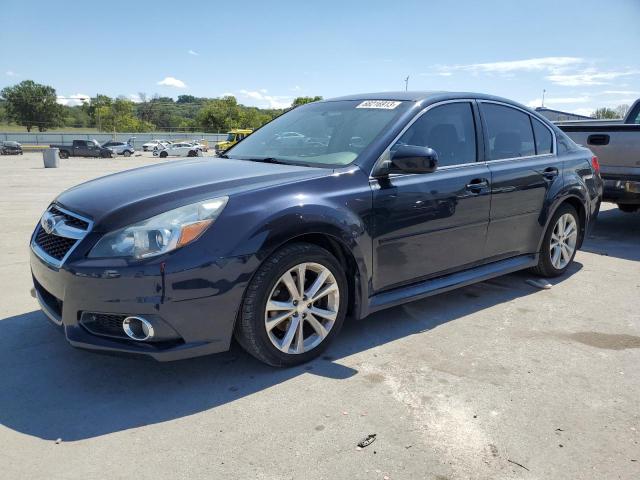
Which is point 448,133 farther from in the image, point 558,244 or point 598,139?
point 598,139

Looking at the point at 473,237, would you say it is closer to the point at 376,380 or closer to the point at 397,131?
the point at 397,131

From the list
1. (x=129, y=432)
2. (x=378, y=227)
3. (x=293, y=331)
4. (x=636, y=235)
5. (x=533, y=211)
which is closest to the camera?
(x=129, y=432)

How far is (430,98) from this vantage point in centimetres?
400

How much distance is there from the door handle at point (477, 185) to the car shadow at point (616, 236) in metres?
3.12

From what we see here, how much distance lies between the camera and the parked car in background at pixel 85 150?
43656 millimetres

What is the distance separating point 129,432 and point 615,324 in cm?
355

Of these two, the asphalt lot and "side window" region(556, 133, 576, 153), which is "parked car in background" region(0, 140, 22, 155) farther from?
"side window" region(556, 133, 576, 153)

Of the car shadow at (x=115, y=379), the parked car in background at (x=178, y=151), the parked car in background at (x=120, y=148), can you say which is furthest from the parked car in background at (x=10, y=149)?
the car shadow at (x=115, y=379)

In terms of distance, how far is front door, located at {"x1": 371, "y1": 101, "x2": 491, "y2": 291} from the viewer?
3.51 meters

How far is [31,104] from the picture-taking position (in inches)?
3740

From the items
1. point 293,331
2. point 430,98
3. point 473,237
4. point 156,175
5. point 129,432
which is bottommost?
point 129,432

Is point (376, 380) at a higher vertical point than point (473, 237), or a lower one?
lower

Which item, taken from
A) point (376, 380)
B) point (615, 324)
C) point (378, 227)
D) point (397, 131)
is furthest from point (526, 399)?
point (397, 131)

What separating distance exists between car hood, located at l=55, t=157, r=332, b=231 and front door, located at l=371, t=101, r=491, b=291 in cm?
56
